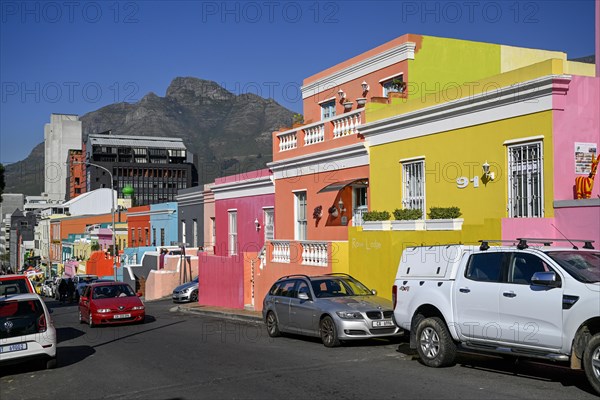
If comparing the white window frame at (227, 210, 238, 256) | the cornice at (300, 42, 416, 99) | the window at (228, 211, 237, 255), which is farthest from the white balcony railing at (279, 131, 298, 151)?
the window at (228, 211, 237, 255)

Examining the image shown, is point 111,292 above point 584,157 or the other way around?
the other way around

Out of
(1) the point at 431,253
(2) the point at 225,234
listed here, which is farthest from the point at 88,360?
(2) the point at 225,234

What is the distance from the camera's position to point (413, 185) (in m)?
19.2

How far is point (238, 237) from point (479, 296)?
20.9 meters

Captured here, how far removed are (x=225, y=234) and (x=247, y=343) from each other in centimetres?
1641

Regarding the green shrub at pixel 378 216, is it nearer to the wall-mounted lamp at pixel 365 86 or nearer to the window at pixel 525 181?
the window at pixel 525 181

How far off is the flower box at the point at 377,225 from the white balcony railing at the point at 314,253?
1.88 meters

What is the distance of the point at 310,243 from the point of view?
2158cm

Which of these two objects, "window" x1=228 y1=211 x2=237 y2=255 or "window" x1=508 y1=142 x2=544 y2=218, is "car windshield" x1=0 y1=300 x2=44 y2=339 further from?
"window" x1=228 y1=211 x2=237 y2=255

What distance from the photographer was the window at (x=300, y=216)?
994 inches

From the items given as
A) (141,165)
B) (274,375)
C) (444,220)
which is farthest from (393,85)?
(141,165)

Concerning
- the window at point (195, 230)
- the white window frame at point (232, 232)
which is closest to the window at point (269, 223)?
the white window frame at point (232, 232)

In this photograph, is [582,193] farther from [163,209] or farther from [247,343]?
[163,209]

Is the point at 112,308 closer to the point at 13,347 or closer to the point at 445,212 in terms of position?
the point at 13,347
